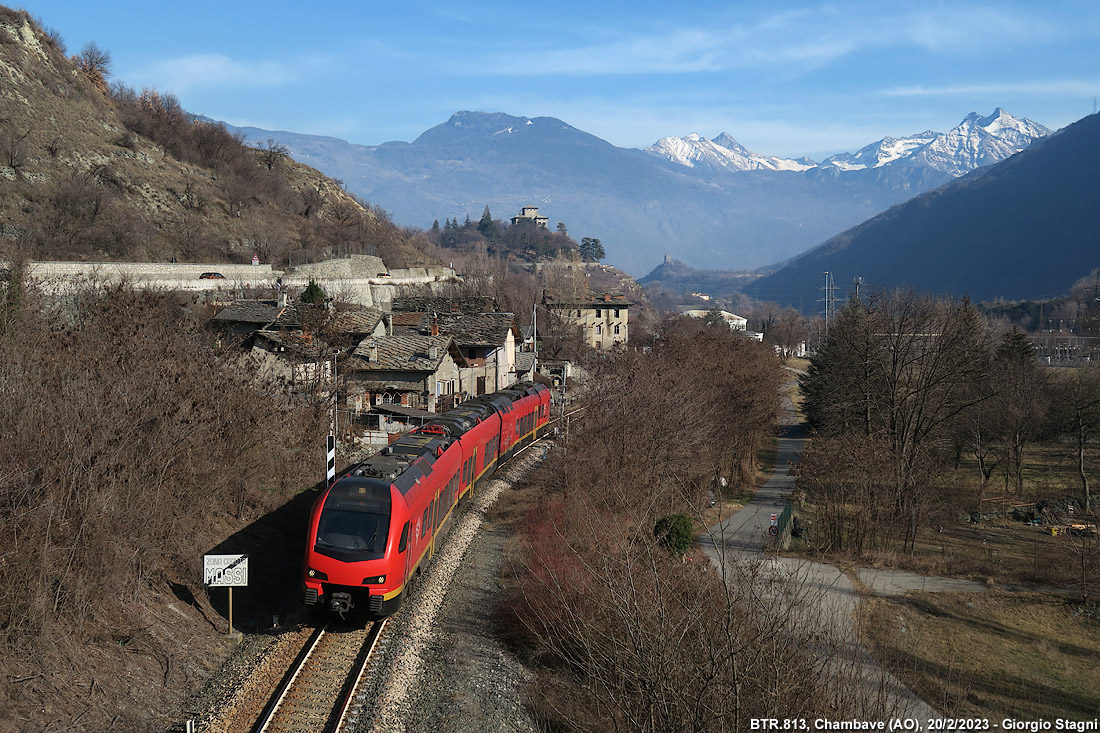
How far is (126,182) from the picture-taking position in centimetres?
7356

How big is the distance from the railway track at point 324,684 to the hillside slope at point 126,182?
4415cm

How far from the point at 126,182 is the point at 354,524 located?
6982 cm

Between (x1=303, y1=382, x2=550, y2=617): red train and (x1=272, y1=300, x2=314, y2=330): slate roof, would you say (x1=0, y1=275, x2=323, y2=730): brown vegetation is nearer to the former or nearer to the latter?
(x1=303, y1=382, x2=550, y2=617): red train

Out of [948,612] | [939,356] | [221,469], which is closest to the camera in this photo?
[221,469]

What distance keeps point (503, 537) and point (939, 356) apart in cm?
1975

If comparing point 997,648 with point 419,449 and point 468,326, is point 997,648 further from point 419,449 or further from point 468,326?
point 468,326

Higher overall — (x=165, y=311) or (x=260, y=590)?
(x=165, y=311)

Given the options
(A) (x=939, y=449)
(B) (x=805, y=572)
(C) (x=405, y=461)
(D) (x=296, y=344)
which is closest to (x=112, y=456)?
(C) (x=405, y=461)

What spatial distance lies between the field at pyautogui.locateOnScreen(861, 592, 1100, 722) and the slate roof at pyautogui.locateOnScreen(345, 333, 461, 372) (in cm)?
2439

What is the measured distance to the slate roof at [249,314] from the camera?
3987 cm

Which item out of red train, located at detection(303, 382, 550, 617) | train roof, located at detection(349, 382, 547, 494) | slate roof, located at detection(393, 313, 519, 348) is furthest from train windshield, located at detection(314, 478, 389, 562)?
slate roof, located at detection(393, 313, 519, 348)

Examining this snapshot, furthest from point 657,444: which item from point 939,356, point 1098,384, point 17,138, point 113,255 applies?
point 17,138

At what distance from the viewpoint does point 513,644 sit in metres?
16.8

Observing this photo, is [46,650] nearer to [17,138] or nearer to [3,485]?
[3,485]
